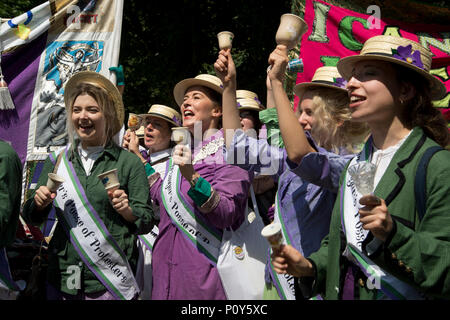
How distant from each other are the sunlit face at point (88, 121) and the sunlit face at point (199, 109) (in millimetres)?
666

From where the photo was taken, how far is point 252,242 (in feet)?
11.9

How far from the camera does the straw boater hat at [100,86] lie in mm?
3869

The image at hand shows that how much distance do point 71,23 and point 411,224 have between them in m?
4.33

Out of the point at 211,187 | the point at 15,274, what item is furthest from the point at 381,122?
the point at 15,274

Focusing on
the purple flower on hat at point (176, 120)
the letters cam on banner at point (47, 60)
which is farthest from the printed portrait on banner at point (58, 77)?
the purple flower on hat at point (176, 120)

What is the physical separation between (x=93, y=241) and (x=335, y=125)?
171 centimetres

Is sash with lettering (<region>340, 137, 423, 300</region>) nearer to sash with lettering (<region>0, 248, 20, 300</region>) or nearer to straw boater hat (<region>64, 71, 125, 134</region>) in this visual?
straw boater hat (<region>64, 71, 125, 134</region>)

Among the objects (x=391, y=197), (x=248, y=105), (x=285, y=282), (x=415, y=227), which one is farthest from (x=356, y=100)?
(x=248, y=105)

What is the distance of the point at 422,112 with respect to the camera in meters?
2.49

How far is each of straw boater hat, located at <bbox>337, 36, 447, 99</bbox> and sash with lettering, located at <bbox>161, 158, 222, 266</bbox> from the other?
1634mm

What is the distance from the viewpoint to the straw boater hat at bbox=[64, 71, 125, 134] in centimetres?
387

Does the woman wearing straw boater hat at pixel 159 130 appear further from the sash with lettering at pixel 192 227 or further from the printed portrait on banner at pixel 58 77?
the sash with lettering at pixel 192 227

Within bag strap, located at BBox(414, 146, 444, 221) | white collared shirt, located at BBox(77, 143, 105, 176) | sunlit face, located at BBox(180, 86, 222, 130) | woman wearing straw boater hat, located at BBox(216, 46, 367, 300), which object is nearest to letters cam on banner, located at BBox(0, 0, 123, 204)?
sunlit face, located at BBox(180, 86, 222, 130)
